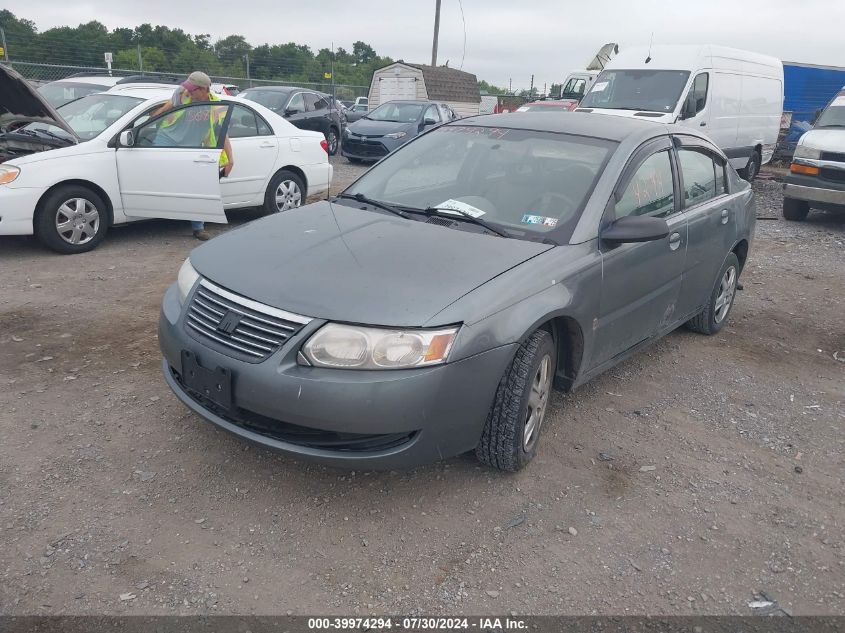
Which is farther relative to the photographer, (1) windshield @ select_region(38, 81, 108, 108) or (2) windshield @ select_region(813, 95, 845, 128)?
(2) windshield @ select_region(813, 95, 845, 128)

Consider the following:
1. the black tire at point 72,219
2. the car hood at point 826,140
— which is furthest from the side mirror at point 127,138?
the car hood at point 826,140

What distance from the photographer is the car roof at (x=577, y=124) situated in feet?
13.4

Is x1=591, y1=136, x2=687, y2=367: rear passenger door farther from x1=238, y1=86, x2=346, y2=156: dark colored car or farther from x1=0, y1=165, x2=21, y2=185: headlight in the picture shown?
x1=238, y1=86, x2=346, y2=156: dark colored car

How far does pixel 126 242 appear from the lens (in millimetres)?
7406

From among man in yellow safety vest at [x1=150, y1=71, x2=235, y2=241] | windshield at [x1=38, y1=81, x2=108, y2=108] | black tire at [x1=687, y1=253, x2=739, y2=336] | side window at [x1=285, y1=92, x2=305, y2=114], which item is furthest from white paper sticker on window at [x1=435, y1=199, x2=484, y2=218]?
side window at [x1=285, y1=92, x2=305, y2=114]

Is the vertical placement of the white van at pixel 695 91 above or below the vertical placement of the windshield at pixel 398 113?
above

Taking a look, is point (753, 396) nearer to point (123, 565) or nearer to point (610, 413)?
point (610, 413)

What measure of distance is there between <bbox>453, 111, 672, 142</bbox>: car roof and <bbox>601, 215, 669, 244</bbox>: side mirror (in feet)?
2.15

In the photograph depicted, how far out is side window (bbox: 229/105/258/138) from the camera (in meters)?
7.82

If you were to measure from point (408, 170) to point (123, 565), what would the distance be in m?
2.69

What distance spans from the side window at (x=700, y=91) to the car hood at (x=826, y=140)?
1.85 m

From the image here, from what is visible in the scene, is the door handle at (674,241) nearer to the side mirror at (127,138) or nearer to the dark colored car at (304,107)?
the side mirror at (127,138)

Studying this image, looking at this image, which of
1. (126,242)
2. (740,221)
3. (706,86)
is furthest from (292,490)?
(706,86)

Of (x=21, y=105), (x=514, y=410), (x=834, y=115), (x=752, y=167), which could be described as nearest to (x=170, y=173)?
(x=21, y=105)
